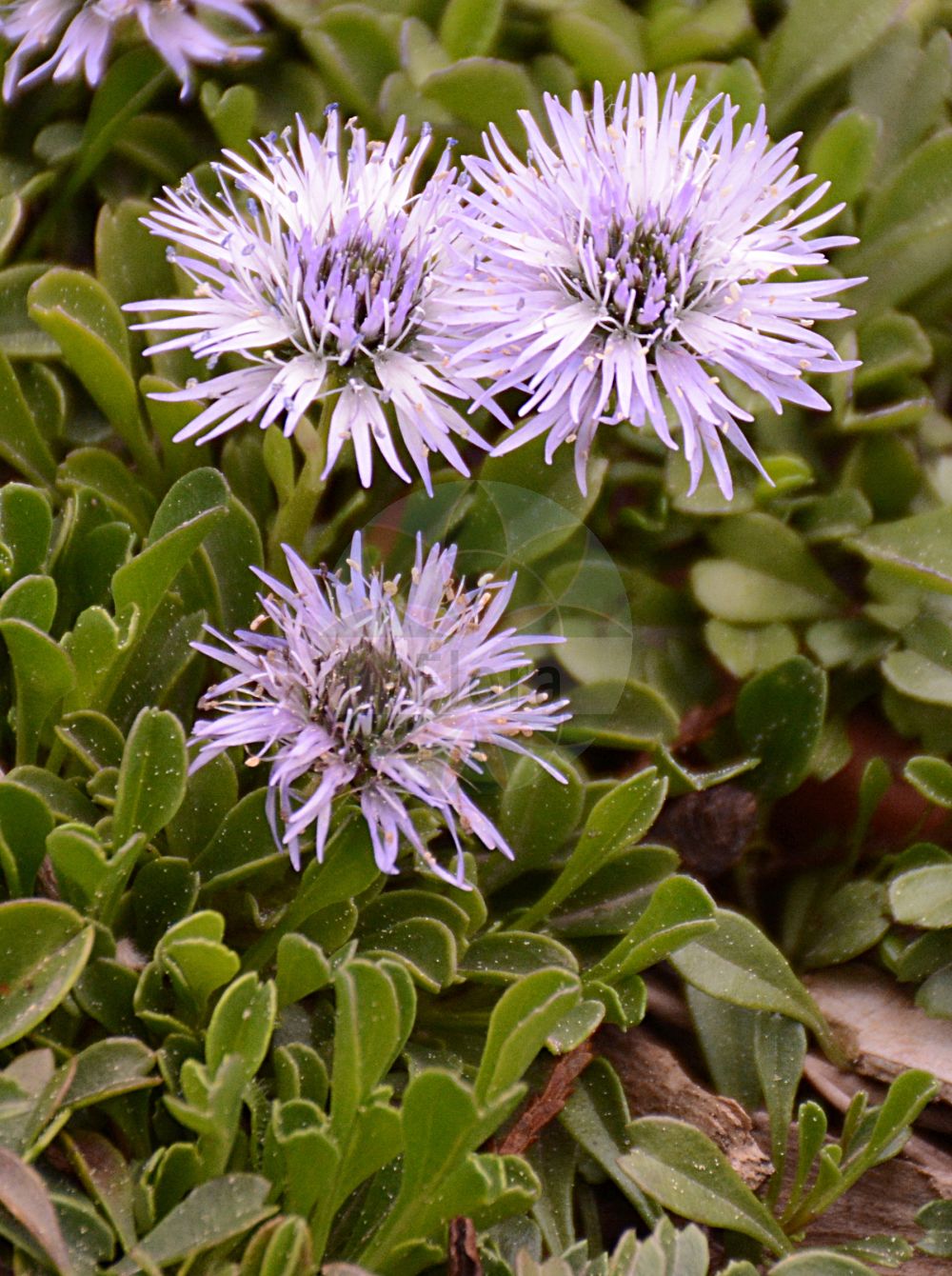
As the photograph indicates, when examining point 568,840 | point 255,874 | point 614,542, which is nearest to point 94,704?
point 255,874

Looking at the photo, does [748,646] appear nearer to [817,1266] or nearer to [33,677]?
[817,1266]

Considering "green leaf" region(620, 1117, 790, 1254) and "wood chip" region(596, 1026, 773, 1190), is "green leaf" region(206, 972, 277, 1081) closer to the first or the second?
"green leaf" region(620, 1117, 790, 1254)

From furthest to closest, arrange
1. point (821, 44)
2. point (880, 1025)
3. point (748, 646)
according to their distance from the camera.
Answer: point (821, 44) → point (748, 646) → point (880, 1025)

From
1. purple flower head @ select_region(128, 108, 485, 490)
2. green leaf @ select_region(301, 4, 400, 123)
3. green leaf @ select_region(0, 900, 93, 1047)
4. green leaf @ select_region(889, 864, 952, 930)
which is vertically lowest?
green leaf @ select_region(0, 900, 93, 1047)

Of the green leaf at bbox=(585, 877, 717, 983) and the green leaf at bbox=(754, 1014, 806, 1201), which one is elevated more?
the green leaf at bbox=(585, 877, 717, 983)

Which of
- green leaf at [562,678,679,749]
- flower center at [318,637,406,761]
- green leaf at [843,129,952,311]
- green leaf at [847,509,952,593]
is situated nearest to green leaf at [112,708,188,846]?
flower center at [318,637,406,761]

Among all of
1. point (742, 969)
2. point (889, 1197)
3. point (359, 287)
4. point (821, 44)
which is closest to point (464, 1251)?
point (742, 969)

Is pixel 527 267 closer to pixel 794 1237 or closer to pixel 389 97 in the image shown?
pixel 389 97

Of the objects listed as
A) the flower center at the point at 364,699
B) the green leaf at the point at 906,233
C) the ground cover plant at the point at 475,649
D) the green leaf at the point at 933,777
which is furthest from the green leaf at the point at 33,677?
the green leaf at the point at 906,233
